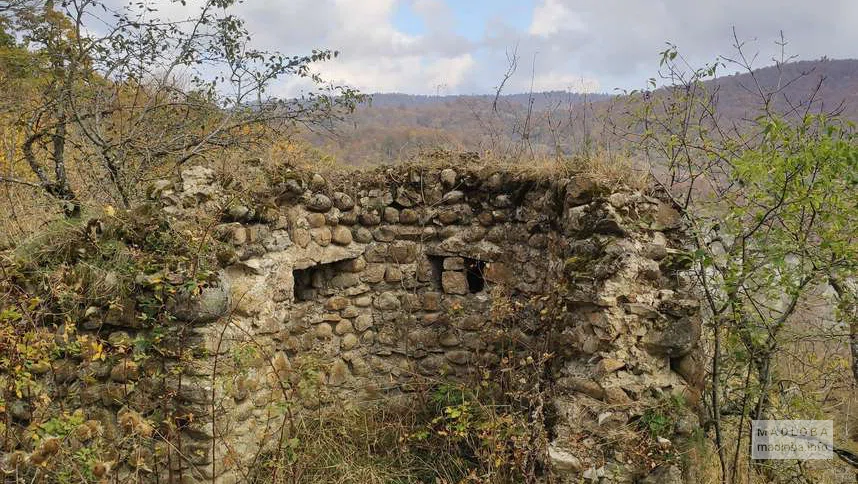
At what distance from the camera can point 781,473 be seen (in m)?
3.63

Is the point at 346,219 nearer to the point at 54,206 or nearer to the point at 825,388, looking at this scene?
the point at 54,206

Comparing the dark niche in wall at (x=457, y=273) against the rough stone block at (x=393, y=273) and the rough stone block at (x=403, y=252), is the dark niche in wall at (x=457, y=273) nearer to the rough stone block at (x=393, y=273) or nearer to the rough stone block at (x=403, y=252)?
the rough stone block at (x=403, y=252)

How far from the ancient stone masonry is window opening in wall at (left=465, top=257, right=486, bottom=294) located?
0.04ft

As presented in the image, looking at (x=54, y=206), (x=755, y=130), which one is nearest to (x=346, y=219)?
(x=54, y=206)

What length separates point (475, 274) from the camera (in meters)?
4.34

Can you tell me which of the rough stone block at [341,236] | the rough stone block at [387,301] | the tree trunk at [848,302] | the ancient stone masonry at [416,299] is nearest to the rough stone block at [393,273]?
the ancient stone masonry at [416,299]

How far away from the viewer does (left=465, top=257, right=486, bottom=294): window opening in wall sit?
4244mm

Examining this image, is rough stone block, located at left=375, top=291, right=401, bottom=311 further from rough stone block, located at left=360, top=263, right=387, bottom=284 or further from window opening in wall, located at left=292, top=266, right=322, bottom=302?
window opening in wall, located at left=292, top=266, right=322, bottom=302

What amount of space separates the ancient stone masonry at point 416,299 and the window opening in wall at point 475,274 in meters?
0.01

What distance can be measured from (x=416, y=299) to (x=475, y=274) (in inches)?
19.9

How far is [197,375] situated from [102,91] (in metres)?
3.82

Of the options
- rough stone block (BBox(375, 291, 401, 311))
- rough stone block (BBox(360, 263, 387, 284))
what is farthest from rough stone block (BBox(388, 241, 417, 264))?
rough stone block (BBox(375, 291, 401, 311))

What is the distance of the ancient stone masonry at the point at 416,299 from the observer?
10.2 feet

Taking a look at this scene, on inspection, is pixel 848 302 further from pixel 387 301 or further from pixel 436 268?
pixel 387 301
